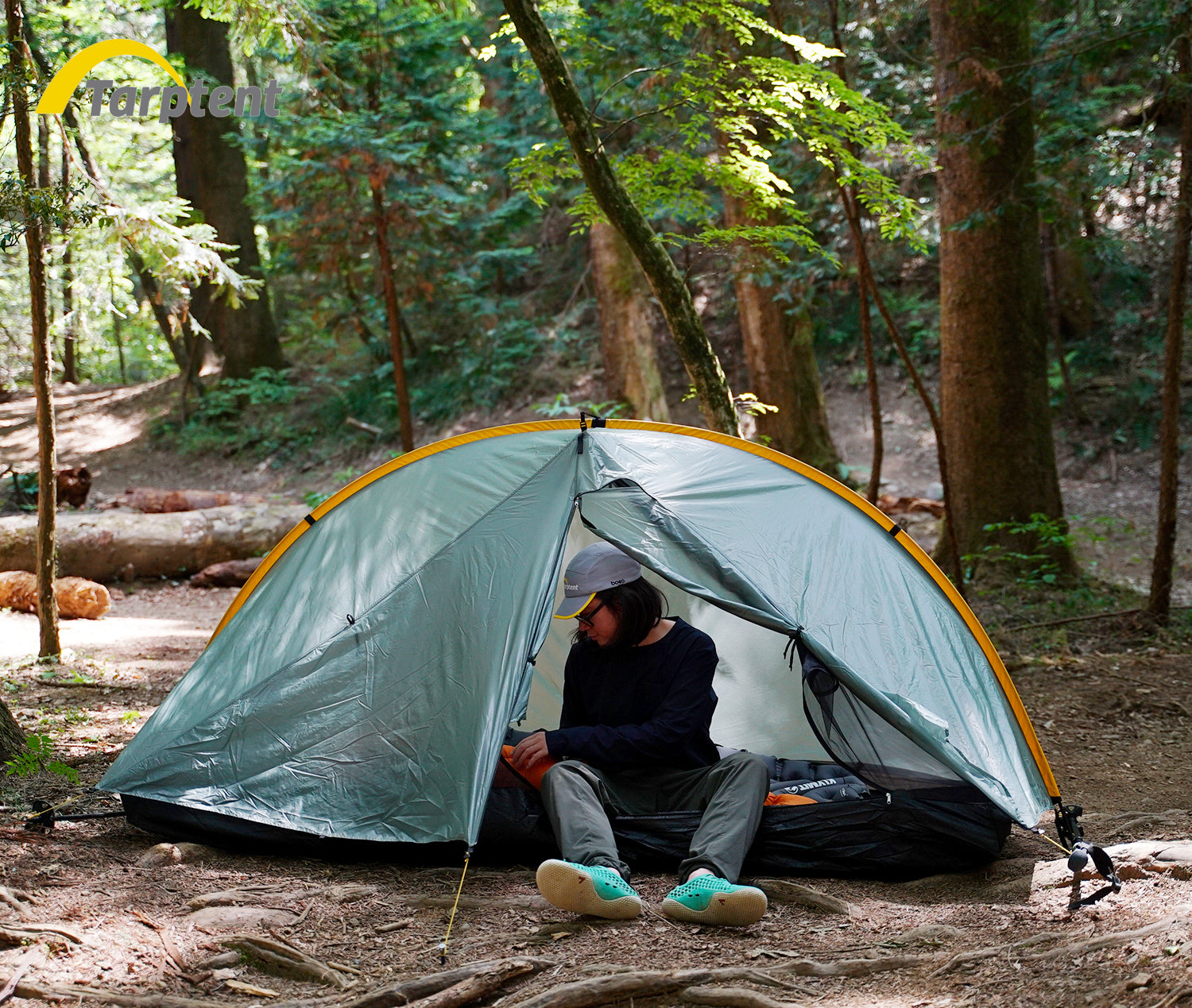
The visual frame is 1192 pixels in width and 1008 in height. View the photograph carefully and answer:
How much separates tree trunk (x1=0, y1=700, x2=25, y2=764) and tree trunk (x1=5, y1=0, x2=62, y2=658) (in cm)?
186

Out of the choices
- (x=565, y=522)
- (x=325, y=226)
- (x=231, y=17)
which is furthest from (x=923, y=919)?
(x=325, y=226)

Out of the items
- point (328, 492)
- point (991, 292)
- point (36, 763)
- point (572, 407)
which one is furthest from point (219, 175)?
point (36, 763)

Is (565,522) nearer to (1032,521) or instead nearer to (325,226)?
(1032,521)

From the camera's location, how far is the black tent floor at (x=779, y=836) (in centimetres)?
332

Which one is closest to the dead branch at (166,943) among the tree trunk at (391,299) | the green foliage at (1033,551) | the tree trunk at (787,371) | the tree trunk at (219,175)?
the green foliage at (1033,551)

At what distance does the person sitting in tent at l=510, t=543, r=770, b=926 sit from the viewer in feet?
10.0

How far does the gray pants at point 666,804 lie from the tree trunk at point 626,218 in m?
3.34

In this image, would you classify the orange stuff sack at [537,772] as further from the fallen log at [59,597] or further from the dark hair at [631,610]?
the fallen log at [59,597]

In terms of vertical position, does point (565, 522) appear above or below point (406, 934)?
above

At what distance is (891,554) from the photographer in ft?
13.0

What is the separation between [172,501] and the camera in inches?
429

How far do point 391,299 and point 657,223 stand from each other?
373cm

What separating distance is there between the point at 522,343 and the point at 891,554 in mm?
11630

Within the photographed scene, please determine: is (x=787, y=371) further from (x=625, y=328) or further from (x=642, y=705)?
(x=642, y=705)
